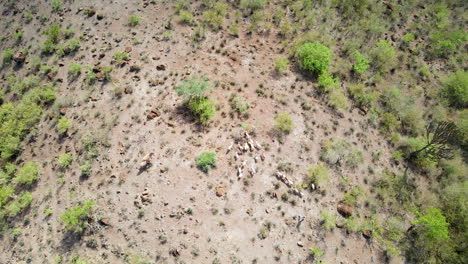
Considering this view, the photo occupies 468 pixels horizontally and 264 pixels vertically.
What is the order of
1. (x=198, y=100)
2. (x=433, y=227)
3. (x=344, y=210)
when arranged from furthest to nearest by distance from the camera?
(x=198, y=100), (x=344, y=210), (x=433, y=227)

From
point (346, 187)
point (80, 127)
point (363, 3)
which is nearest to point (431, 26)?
point (363, 3)

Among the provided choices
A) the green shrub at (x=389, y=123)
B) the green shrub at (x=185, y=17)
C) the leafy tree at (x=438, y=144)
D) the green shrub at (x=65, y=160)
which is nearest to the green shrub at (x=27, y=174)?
the green shrub at (x=65, y=160)

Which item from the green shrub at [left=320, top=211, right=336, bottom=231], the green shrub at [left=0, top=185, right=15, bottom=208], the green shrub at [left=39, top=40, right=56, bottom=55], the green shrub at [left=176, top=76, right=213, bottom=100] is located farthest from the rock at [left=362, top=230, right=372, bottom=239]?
the green shrub at [left=39, top=40, right=56, bottom=55]

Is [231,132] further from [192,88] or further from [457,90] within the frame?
[457,90]

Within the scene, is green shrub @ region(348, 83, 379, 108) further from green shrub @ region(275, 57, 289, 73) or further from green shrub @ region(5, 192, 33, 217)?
green shrub @ region(5, 192, 33, 217)

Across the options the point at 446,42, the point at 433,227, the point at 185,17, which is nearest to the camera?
the point at 433,227

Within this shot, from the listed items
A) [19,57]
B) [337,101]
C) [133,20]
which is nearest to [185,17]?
[133,20]
